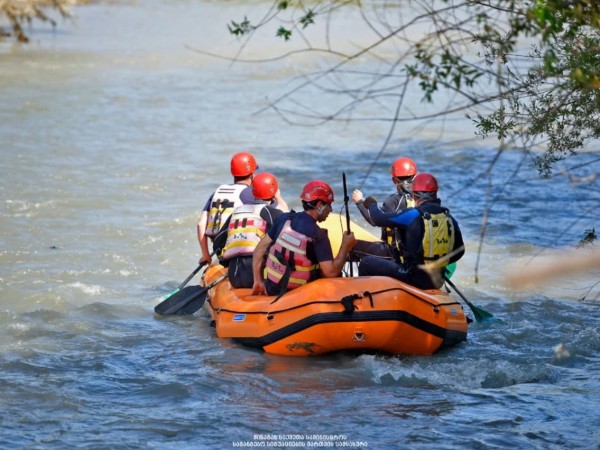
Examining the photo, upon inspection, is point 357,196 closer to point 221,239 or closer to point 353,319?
point 353,319

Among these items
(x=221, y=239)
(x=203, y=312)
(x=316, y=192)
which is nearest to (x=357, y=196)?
(x=316, y=192)

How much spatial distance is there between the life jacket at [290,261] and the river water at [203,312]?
1.87ft

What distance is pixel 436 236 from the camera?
7.80 metres

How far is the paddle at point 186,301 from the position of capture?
29.1 ft

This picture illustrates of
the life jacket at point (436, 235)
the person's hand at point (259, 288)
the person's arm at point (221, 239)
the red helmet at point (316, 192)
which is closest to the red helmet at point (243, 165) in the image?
the person's arm at point (221, 239)

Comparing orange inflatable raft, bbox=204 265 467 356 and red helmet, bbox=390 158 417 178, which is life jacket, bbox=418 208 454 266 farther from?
red helmet, bbox=390 158 417 178

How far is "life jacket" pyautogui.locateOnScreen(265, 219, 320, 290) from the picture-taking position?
7621 mm

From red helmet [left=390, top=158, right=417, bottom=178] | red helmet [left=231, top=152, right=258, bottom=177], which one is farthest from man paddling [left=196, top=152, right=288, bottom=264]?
red helmet [left=390, top=158, right=417, bottom=178]

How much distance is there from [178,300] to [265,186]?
50.9 inches

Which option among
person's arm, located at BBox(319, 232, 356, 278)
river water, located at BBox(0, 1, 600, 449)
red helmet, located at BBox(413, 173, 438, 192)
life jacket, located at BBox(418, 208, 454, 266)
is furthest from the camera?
red helmet, located at BBox(413, 173, 438, 192)

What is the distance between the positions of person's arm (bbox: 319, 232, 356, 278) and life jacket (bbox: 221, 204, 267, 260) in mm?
930

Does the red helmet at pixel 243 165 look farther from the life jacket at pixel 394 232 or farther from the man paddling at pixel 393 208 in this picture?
the life jacket at pixel 394 232

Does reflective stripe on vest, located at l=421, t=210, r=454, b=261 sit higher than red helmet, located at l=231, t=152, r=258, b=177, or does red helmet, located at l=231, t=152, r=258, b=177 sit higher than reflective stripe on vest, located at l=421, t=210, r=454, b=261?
red helmet, located at l=231, t=152, r=258, b=177

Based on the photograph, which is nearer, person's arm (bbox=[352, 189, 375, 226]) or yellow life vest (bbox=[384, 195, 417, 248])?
person's arm (bbox=[352, 189, 375, 226])
